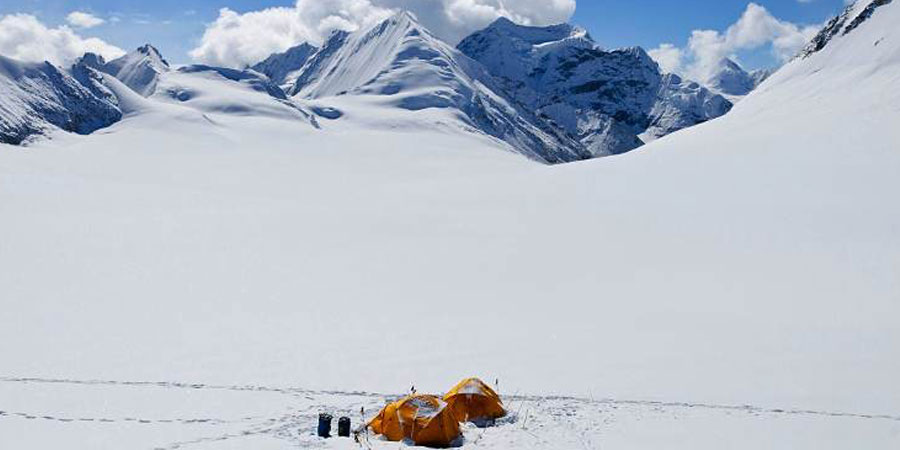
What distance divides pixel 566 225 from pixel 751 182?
15294 millimetres

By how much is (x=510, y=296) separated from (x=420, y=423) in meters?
13.8

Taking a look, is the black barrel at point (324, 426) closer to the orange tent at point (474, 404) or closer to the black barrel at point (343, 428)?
the black barrel at point (343, 428)

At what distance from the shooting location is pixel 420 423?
1752 centimetres

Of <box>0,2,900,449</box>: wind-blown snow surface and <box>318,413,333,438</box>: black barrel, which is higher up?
<box>0,2,900,449</box>: wind-blown snow surface

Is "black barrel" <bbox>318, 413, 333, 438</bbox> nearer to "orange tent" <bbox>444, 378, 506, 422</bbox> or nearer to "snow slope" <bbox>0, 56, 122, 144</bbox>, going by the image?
"orange tent" <bbox>444, 378, 506, 422</bbox>

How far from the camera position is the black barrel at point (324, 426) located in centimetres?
1733

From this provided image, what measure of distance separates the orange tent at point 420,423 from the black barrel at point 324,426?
1189 mm

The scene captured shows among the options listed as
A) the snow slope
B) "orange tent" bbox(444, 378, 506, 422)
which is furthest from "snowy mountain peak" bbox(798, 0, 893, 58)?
the snow slope

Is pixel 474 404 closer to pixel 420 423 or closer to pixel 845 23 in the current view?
pixel 420 423

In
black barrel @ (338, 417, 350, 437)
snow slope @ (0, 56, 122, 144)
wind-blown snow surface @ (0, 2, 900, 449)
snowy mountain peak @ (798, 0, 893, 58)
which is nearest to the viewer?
black barrel @ (338, 417, 350, 437)

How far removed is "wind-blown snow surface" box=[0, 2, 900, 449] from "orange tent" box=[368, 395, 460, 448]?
32.1 inches

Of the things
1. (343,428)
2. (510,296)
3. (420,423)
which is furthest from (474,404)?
(510,296)

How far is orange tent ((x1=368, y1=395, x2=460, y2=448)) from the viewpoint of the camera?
17.5 metres

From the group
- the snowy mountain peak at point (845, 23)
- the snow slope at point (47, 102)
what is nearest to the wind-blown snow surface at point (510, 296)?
the snowy mountain peak at point (845, 23)
